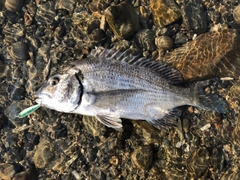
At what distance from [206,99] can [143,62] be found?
111cm

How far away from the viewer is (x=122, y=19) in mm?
4754

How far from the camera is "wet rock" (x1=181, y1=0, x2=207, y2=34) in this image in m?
4.73

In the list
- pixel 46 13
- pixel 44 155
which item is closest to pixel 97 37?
pixel 46 13

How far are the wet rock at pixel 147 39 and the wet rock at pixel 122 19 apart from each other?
16 cm

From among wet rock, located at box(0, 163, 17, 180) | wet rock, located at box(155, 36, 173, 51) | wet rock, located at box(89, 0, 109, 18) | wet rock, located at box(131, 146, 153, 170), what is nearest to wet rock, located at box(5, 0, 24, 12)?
wet rock, located at box(89, 0, 109, 18)

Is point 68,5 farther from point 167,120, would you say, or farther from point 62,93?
point 167,120

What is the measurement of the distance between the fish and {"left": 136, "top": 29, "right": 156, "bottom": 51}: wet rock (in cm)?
39

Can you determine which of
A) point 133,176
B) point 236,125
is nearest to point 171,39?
point 236,125

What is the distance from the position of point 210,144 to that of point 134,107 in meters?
1.37

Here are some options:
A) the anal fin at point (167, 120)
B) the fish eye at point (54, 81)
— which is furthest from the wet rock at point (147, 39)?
the fish eye at point (54, 81)

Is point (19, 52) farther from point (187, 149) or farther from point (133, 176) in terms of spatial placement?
point (187, 149)

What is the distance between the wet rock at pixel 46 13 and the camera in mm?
5176

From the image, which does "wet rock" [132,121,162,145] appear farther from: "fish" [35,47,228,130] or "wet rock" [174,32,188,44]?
"wet rock" [174,32,188,44]

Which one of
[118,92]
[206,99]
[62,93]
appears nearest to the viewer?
[62,93]
